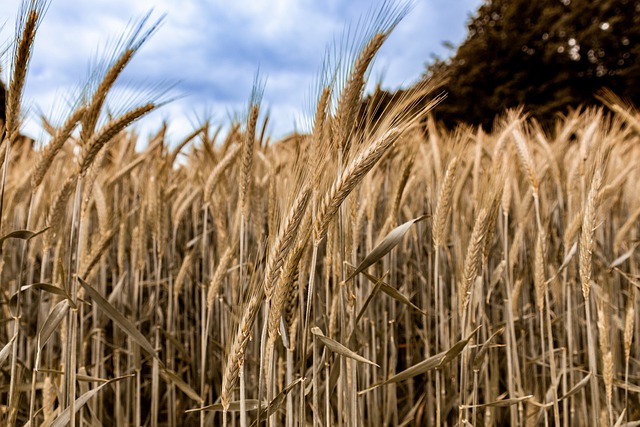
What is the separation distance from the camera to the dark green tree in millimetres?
16391

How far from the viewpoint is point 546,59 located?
1675 cm

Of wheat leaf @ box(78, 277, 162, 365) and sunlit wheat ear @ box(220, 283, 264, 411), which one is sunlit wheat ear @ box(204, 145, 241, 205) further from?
sunlit wheat ear @ box(220, 283, 264, 411)

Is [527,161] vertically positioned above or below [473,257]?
above

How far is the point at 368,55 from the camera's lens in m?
1.19

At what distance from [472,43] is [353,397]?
59.6 ft

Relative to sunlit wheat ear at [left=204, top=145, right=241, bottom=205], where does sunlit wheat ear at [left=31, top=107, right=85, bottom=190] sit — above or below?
below

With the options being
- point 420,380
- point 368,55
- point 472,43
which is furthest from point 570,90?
point 368,55

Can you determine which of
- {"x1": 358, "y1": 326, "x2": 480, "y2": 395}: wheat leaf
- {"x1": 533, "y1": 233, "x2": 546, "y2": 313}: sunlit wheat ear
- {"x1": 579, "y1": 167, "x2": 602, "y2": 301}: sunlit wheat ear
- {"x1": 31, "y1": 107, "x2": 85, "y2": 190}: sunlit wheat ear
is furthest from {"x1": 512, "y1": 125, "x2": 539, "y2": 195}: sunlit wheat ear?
{"x1": 31, "y1": 107, "x2": 85, "y2": 190}: sunlit wheat ear

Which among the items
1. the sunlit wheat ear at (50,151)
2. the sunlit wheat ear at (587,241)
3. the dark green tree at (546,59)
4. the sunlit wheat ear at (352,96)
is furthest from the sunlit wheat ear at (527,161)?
the dark green tree at (546,59)

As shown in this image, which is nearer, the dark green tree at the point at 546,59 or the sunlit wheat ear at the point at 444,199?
the sunlit wheat ear at the point at 444,199

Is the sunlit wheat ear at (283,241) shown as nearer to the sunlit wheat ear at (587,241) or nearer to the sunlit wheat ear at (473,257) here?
the sunlit wheat ear at (473,257)

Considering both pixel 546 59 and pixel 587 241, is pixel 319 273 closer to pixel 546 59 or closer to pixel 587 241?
pixel 587 241

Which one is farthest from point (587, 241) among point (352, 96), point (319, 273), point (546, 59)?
point (546, 59)

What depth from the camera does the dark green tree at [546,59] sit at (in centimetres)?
1639
